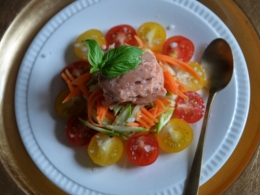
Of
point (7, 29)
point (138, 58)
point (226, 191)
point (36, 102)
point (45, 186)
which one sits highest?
point (7, 29)

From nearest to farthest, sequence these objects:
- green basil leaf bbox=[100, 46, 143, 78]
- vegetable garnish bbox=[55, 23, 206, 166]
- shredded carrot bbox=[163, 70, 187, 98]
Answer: green basil leaf bbox=[100, 46, 143, 78] < vegetable garnish bbox=[55, 23, 206, 166] < shredded carrot bbox=[163, 70, 187, 98]

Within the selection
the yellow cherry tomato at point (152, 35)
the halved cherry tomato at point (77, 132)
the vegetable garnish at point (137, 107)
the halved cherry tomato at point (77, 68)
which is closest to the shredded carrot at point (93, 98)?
the vegetable garnish at point (137, 107)

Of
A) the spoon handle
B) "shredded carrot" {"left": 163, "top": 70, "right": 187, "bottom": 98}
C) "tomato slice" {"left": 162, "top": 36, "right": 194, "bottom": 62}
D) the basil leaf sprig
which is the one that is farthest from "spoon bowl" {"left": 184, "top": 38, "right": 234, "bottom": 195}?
the basil leaf sprig

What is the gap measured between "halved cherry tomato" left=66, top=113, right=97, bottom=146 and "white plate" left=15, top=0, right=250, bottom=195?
55 mm

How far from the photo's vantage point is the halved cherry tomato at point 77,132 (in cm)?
221

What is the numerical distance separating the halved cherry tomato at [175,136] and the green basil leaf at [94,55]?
2.02 ft

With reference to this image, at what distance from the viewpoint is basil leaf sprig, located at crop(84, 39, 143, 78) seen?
1.84m

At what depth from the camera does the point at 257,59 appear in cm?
236

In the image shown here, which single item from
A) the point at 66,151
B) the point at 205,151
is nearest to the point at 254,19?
the point at 205,151

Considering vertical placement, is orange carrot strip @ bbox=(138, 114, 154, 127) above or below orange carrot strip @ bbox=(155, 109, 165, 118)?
below

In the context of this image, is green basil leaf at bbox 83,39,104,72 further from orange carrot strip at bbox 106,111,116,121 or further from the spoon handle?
the spoon handle

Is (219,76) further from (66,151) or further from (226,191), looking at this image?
(66,151)

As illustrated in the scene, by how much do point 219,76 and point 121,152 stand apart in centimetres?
79

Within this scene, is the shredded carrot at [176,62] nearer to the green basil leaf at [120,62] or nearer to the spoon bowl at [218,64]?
the spoon bowl at [218,64]
